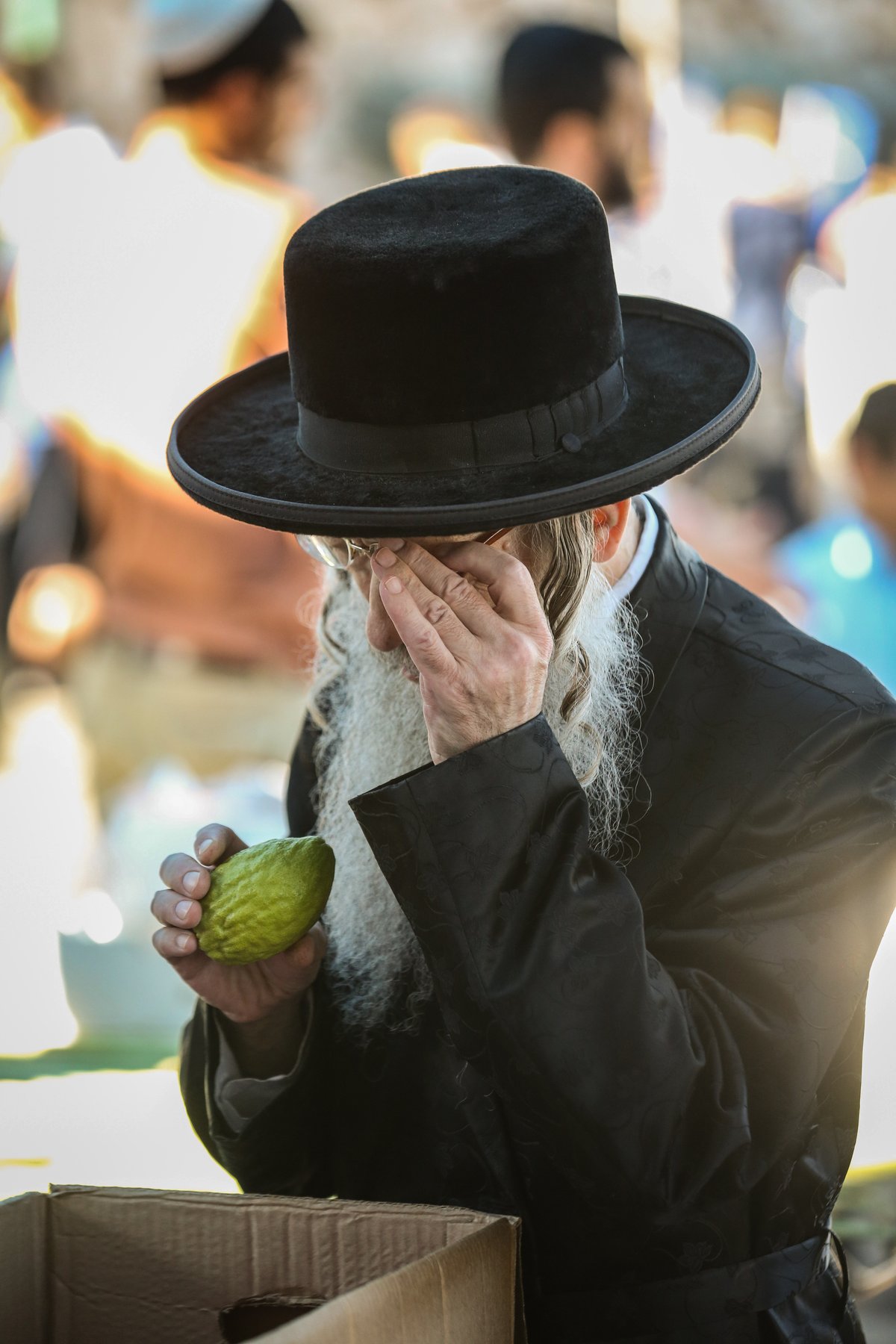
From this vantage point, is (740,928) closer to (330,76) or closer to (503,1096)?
(503,1096)

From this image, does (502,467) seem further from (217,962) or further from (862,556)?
(862,556)

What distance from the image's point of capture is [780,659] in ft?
6.03

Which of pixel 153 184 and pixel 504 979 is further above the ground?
pixel 153 184

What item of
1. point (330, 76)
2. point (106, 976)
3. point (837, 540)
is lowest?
point (106, 976)

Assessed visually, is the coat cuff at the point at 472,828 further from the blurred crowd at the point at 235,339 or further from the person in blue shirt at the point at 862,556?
the person in blue shirt at the point at 862,556

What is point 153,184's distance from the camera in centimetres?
565

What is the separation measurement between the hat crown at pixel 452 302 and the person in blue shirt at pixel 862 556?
447 cm

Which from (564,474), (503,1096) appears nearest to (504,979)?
(503,1096)

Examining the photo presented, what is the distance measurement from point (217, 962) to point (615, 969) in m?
0.71

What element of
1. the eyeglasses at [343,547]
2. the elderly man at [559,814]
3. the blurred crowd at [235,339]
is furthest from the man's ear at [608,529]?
the blurred crowd at [235,339]

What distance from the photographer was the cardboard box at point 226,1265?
111cm

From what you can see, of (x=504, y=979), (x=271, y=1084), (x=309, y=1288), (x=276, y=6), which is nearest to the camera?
(x=309, y=1288)

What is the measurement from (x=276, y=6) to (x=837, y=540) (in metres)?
3.62

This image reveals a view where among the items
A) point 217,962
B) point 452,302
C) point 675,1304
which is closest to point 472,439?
point 452,302
